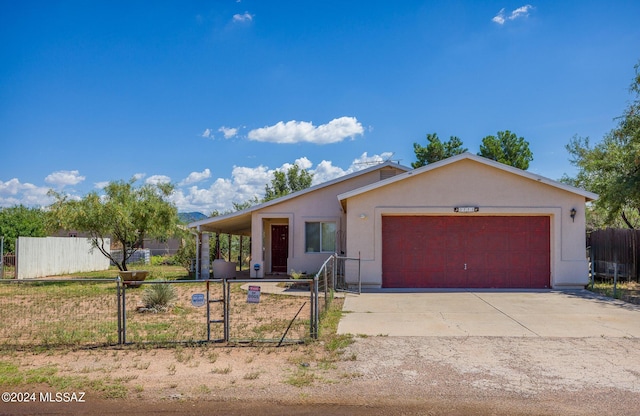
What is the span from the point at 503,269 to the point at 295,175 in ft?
110

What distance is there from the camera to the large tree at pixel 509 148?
3703 centimetres

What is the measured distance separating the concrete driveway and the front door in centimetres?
802

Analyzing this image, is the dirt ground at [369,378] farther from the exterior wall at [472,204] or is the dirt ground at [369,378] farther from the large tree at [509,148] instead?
the large tree at [509,148]

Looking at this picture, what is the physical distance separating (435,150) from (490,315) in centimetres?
2791

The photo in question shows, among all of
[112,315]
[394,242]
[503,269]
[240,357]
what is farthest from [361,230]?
[240,357]

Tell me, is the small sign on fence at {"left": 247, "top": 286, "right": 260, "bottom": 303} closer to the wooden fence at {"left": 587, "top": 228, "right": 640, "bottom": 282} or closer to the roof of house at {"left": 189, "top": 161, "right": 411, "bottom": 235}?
the roof of house at {"left": 189, "top": 161, "right": 411, "bottom": 235}

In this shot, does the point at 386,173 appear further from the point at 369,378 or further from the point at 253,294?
the point at 369,378

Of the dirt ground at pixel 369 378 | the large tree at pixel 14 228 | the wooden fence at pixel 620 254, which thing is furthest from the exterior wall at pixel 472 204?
the large tree at pixel 14 228

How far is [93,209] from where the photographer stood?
63.7ft

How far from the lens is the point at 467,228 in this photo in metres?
16.2

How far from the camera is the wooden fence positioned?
1809 cm

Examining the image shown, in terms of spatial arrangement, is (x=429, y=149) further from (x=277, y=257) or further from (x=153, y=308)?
(x=153, y=308)

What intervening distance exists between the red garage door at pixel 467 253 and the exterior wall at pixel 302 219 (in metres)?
3.67

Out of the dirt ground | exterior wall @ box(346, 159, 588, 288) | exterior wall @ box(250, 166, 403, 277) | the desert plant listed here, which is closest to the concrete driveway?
the dirt ground
